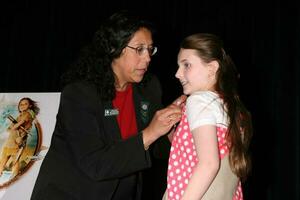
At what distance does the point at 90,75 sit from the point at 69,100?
16cm

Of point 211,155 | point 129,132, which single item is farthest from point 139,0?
point 211,155

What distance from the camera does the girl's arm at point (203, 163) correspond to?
1.12m

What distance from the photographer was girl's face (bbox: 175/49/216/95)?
1282mm

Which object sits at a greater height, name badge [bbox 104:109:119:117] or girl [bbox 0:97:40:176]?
name badge [bbox 104:109:119:117]

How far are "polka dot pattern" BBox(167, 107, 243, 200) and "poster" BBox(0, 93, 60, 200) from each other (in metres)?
1.34

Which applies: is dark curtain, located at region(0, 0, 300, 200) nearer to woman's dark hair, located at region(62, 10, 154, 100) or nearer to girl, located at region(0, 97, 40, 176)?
girl, located at region(0, 97, 40, 176)

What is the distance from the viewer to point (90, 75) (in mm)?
1598

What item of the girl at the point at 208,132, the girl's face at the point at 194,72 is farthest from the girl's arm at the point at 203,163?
the girl's face at the point at 194,72

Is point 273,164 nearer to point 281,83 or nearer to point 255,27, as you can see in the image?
point 281,83

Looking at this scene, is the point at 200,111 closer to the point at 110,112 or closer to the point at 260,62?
the point at 110,112

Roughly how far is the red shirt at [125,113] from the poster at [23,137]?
92cm

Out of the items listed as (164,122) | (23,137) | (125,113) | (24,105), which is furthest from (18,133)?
(164,122)

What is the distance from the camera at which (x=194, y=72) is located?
1.28m

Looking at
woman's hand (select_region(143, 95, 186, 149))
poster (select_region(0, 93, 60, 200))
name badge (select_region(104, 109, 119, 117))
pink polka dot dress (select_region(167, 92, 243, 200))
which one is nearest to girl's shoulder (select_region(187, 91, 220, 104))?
pink polka dot dress (select_region(167, 92, 243, 200))
